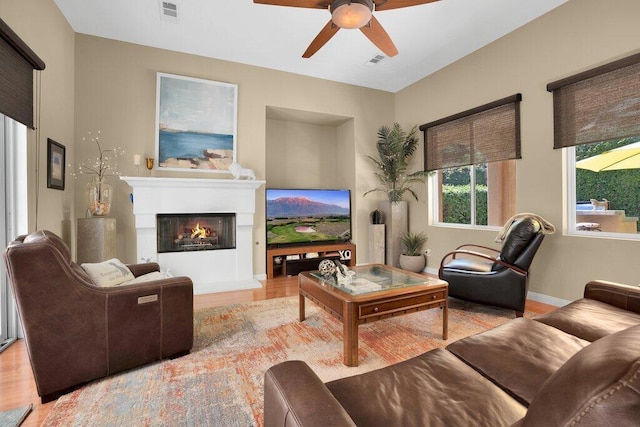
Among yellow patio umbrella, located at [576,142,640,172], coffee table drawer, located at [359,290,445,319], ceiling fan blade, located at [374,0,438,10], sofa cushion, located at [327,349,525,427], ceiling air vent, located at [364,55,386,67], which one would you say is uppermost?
ceiling air vent, located at [364,55,386,67]

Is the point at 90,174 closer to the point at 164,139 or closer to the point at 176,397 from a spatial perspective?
the point at 164,139

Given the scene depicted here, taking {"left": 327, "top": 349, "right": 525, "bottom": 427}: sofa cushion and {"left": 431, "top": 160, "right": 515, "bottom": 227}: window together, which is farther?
{"left": 431, "top": 160, "right": 515, "bottom": 227}: window

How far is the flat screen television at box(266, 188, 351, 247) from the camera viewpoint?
479cm

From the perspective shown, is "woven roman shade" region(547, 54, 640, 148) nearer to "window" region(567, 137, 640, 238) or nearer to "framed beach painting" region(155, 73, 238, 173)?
"window" region(567, 137, 640, 238)

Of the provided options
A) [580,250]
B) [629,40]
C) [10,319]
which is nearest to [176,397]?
[10,319]

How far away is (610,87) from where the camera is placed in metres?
2.85

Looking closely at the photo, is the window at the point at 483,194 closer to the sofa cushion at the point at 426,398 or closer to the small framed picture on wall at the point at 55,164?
the sofa cushion at the point at 426,398

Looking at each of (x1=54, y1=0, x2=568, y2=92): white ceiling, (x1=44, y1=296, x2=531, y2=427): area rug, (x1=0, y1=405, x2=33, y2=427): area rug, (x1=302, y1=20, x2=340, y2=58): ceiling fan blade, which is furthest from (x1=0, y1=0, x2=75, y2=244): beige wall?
(x1=302, y1=20, x2=340, y2=58): ceiling fan blade

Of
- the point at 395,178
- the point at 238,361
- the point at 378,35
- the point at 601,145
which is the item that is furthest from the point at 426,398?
the point at 395,178

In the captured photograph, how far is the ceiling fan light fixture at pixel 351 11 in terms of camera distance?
88.0 inches

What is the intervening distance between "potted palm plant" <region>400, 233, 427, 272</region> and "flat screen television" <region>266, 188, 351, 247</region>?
973 mm

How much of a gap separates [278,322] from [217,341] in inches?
23.4

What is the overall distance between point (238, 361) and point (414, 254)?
354cm

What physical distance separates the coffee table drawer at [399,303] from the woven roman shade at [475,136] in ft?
7.61
